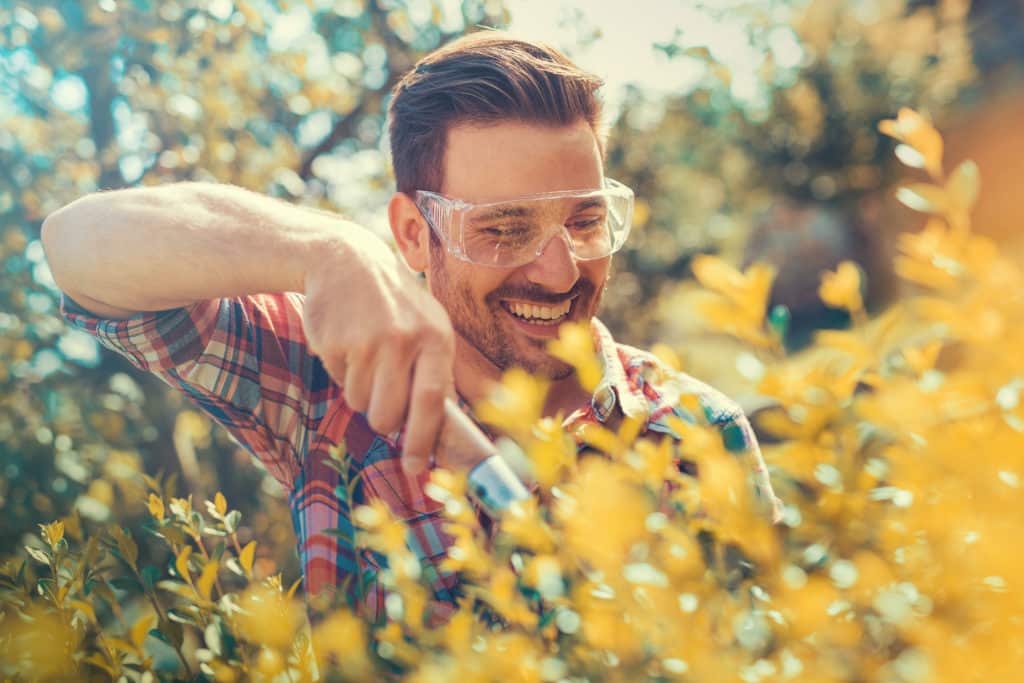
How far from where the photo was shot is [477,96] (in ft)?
9.05

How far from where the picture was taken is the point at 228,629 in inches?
45.1

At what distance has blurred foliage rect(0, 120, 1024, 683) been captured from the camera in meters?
0.72

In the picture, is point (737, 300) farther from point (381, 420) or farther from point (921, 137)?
point (381, 420)

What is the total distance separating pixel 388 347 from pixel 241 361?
4.20ft

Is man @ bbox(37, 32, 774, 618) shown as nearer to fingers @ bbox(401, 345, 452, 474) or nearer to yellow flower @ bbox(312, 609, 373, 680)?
fingers @ bbox(401, 345, 452, 474)

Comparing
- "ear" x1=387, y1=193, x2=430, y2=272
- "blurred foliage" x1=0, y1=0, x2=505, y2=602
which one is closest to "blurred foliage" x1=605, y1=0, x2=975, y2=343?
"blurred foliage" x1=0, y1=0, x2=505, y2=602

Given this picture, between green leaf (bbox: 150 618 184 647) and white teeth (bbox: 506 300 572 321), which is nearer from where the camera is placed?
green leaf (bbox: 150 618 184 647)

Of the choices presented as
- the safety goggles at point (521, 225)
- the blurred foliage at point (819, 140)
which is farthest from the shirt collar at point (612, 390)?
the blurred foliage at point (819, 140)

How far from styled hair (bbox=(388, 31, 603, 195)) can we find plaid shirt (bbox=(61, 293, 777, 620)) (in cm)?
71

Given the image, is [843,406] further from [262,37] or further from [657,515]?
[262,37]

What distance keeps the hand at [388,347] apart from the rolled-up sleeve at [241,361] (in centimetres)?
90

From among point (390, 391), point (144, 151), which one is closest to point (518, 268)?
point (390, 391)

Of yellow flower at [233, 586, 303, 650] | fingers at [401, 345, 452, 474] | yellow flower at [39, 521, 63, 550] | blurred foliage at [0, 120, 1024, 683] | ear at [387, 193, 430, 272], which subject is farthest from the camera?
ear at [387, 193, 430, 272]

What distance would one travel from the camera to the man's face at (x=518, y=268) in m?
2.60
